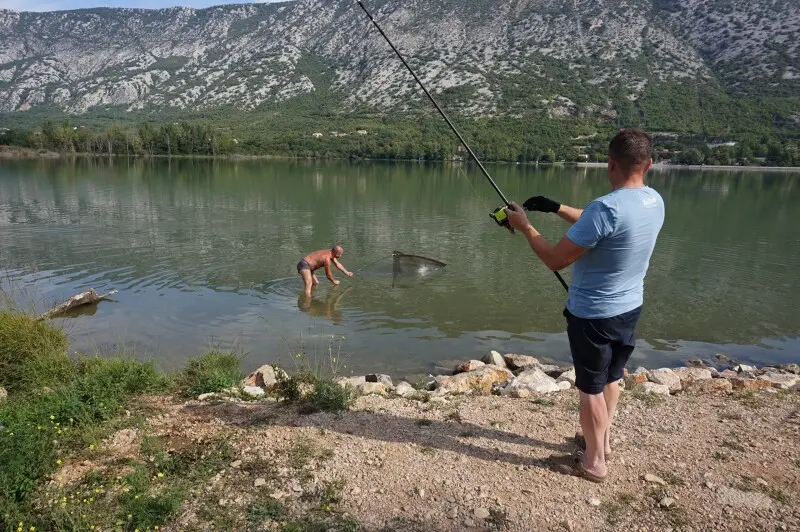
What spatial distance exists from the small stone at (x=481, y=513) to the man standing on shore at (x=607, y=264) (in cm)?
101

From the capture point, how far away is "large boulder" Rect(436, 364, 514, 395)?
23.1 ft

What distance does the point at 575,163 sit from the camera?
111125 millimetres

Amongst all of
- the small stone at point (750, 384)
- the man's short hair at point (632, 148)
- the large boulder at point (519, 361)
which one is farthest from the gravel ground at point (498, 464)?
the large boulder at point (519, 361)

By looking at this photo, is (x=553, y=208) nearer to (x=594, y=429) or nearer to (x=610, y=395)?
(x=610, y=395)

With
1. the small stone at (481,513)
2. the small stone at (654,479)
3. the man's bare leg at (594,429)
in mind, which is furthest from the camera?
the small stone at (654,479)

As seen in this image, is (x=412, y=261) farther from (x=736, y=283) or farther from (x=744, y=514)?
(x=744, y=514)

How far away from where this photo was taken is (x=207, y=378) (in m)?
6.39

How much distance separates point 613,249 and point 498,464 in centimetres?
214

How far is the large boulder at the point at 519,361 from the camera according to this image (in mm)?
9313

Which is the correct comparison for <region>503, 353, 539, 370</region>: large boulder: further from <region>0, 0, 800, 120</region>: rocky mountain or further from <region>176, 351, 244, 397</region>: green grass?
<region>0, 0, 800, 120</region>: rocky mountain

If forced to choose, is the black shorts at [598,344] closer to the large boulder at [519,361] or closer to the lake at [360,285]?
the lake at [360,285]

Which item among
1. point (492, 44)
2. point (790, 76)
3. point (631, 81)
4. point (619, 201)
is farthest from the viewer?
point (492, 44)

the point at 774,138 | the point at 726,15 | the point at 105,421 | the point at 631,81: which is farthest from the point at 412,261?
the point at 726,15

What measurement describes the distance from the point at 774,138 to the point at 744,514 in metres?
136
